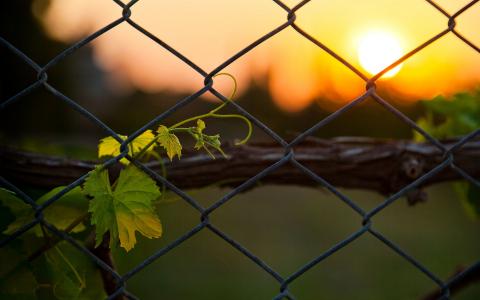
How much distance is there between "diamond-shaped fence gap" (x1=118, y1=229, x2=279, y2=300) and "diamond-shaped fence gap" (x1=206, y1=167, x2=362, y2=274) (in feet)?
0.93

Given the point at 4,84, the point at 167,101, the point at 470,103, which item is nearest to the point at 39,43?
the point at 4,84

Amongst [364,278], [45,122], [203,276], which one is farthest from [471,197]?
[45,122]

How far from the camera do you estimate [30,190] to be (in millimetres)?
1195

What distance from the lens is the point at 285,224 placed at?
26.1ft

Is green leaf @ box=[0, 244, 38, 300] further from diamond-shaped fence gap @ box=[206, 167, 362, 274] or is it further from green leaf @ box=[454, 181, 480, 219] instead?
diamond-shaped fence gap @ box=[206, 167, 362, 274]

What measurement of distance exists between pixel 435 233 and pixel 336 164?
269 inches

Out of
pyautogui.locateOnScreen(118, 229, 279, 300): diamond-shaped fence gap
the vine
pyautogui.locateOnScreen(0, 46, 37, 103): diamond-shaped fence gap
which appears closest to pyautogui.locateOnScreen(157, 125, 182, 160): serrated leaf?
the vine

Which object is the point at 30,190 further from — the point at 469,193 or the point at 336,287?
the point at 336,287

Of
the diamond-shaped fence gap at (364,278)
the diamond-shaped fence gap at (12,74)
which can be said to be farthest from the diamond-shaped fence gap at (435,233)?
the diamond-shaped fence gap at (12,74)

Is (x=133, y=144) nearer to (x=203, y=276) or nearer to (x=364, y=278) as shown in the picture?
(x=203, y=276)

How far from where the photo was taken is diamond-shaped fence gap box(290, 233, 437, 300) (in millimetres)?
4785

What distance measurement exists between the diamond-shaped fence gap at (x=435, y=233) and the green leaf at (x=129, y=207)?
4.43 metres

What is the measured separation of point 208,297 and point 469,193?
3.13 m

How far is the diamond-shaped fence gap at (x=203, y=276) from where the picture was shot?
4.40 meters
